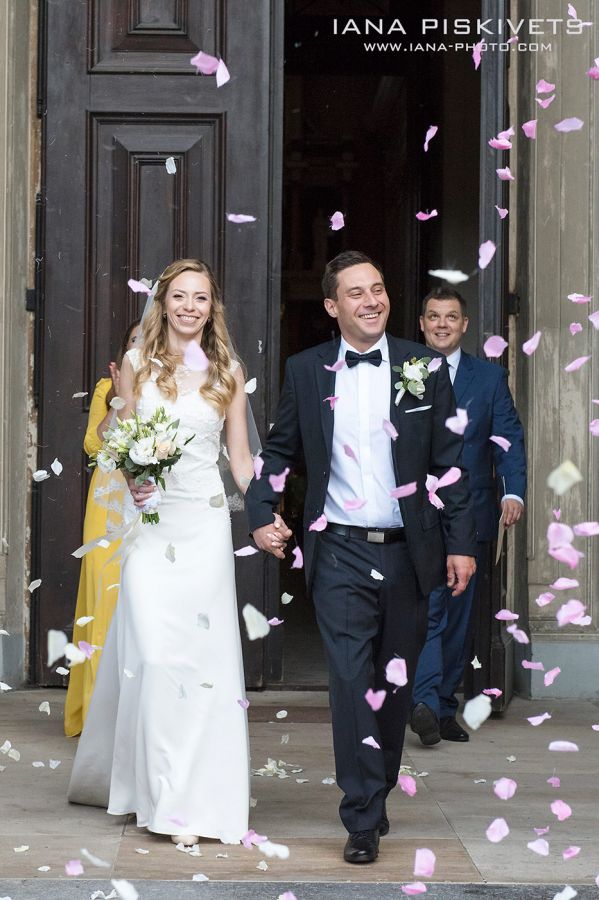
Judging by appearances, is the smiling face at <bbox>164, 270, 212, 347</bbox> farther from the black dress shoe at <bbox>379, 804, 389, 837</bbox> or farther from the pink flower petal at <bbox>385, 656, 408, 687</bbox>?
the black dress shoe at <bbox>379, 804, 389, 837</bbox>

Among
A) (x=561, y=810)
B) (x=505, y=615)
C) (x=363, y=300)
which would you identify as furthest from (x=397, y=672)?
(x=505, y=615)

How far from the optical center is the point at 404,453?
15.2ft

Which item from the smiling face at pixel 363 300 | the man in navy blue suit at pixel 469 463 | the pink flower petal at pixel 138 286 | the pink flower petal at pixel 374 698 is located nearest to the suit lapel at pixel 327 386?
the smiling face at pixel 363 300

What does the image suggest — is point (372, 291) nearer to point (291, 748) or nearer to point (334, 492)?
point (334, 492)

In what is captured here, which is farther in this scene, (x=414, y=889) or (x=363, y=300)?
(x=363, y=300)

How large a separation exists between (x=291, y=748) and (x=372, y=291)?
7.60 feet

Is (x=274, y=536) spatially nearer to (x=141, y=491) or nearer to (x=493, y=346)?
(x=141, y=491)

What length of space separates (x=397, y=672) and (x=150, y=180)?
11.3 feet

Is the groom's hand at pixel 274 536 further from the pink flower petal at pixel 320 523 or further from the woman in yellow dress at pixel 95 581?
the woman in yellow dress at pixel 95 581

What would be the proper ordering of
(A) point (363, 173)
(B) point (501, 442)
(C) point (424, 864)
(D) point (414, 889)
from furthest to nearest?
(A) point (363, 173) → (B) point (501, 442) → (C) point (424, 864) → (D) point (414, 889)

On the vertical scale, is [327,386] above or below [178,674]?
above

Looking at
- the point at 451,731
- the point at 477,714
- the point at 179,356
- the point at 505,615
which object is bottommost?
the point at 451,731

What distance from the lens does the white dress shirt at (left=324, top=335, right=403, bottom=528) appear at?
4.65m

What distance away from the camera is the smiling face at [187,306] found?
506 centimetres
